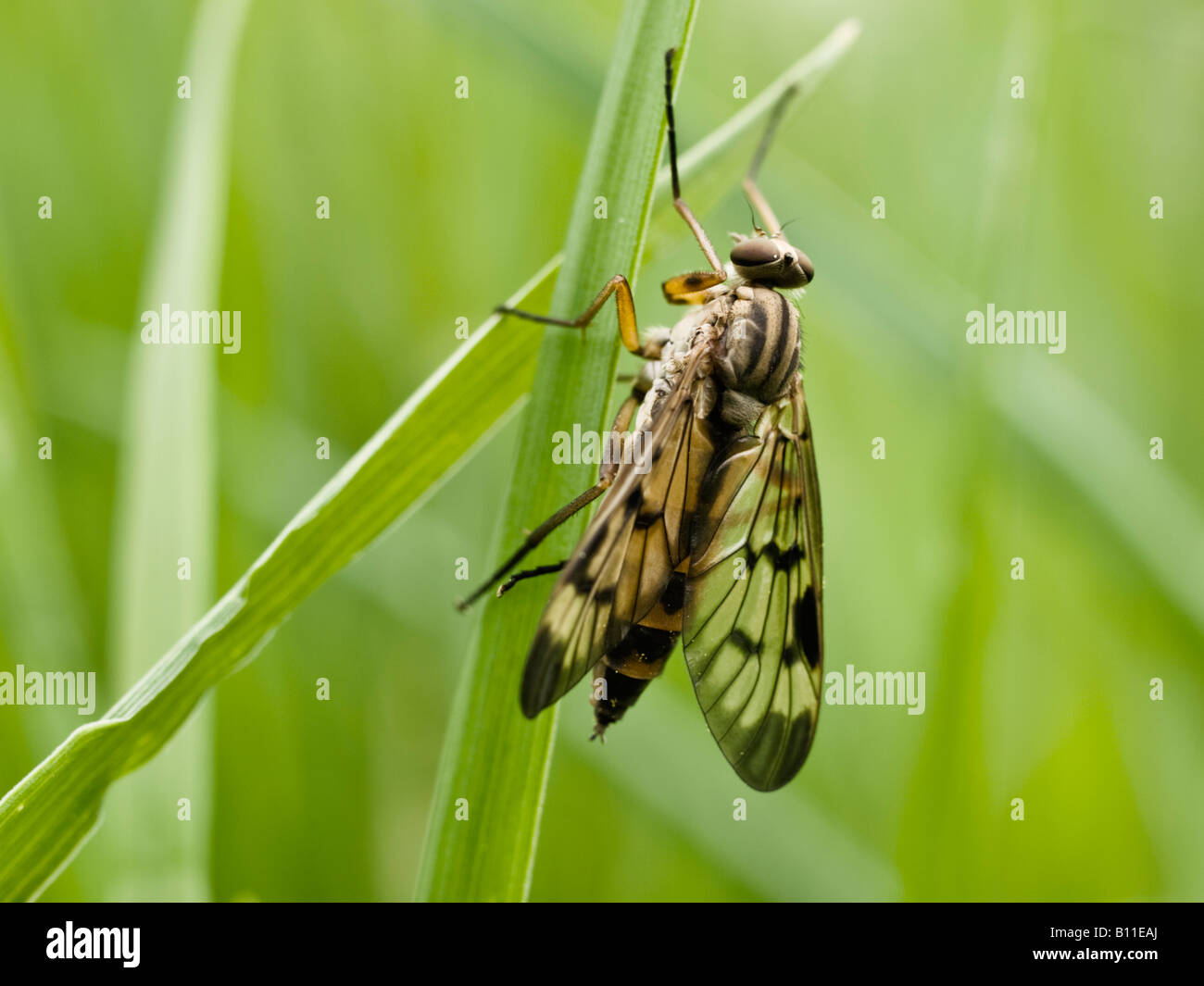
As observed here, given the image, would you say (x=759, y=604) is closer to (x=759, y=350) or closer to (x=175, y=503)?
(x=759, y=350)

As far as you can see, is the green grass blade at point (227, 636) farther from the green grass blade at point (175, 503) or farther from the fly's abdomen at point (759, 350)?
the fly's abdomen at point (759, 350)

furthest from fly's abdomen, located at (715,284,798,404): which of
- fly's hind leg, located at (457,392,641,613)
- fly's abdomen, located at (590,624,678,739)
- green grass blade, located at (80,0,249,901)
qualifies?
green grass blade, located at (80,0,249,901)

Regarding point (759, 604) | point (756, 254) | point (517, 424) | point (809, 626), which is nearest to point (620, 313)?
point (517, 424)

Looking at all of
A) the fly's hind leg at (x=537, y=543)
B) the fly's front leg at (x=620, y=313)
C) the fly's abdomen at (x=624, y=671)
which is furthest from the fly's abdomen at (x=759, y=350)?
the fly's abdomen at (x=624, y=671)

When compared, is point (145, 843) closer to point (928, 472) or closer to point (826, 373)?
point (928, 472)

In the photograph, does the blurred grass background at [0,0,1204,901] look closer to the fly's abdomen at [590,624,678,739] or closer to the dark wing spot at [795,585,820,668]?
the dark wing spot at [795,585,820,668]
